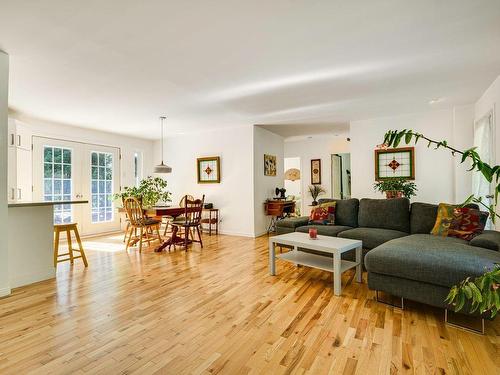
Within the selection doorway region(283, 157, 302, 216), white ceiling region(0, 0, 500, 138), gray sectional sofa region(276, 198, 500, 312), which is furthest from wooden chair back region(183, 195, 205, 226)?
doorway region(283, 157, 302, 216)

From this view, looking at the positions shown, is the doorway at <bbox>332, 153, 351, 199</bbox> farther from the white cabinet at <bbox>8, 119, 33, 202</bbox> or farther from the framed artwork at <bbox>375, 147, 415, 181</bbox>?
the white cabinet at <bbox>8, 119, 33, 202</bbox>

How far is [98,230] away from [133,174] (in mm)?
1563

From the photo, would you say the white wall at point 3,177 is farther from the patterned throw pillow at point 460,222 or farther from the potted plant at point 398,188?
the potted plant at point 398,188

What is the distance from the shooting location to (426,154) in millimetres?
4707

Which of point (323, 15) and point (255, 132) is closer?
point (323, 15)

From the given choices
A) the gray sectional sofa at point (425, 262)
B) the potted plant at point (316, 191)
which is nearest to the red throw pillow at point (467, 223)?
the gray sectional sofa at point (425, 262)

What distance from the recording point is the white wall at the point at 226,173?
5613 mm

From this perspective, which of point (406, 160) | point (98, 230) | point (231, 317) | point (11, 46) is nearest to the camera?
point (231, 317)

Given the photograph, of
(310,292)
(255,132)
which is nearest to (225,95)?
(255,132)

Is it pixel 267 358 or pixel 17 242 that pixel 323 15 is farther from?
pixel 17 242

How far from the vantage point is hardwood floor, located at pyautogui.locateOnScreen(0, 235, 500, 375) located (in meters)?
1.58

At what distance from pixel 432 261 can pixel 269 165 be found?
4.27 metres

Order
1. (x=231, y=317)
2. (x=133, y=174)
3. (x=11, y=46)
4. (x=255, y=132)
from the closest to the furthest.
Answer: (x=231, y=317)
(x=11, y=46)
(x=255, y=132)
(x=133, y=174)

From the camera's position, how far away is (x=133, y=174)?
22.2 ft
